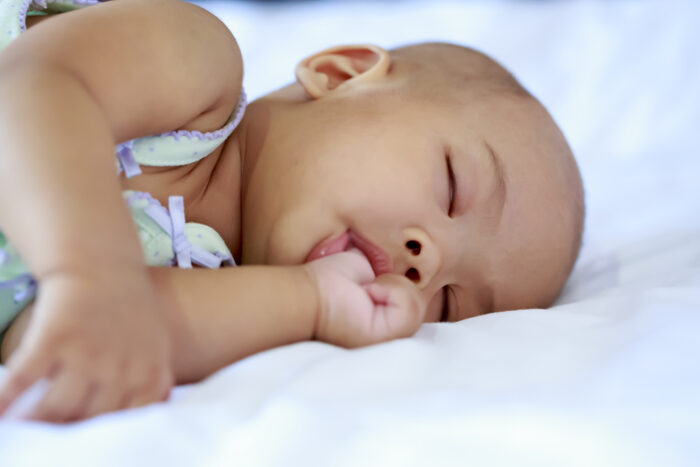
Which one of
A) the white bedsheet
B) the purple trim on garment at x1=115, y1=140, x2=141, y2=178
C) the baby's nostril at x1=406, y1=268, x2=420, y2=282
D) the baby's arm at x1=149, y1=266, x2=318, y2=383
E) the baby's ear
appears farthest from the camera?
the baby's ear

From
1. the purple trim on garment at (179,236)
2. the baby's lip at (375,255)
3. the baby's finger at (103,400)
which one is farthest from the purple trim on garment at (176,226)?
the baby's finger at (103,400)

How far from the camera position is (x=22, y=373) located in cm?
59

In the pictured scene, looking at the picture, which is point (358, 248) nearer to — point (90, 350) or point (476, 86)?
point (476, 86)

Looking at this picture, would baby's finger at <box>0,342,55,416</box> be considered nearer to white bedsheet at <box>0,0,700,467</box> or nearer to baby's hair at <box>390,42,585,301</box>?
white bedsheet at <box>0,0,700,467</box>

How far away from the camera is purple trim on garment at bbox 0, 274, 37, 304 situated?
821 mm

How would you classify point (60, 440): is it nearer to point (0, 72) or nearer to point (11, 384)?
point (11, 384)

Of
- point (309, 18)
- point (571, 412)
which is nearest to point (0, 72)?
point (571, 412)

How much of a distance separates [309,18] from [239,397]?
182cm

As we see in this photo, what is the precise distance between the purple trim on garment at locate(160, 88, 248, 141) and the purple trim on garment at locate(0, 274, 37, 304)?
10.2 inches

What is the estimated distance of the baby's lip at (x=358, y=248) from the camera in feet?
3.31

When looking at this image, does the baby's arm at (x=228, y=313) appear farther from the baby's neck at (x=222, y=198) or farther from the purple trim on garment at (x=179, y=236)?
the baby's neck at (x=222, y=198)

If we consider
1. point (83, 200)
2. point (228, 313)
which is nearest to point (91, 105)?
point (83, 200)

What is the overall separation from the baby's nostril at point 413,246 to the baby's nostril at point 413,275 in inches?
1.2

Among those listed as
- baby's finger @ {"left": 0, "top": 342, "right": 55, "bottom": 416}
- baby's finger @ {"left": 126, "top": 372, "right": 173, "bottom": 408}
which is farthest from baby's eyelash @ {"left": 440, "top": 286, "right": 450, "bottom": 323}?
baby's finger @ {"left": 0, "top": 342, "right": 55, "bottom": 416}
